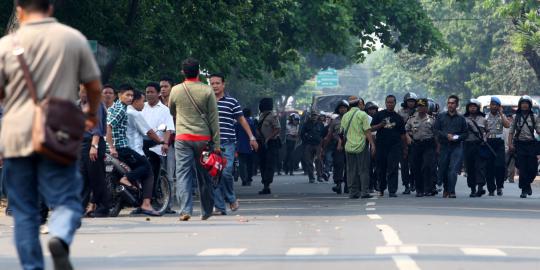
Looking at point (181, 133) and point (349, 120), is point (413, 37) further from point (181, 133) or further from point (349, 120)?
point (181, 133)

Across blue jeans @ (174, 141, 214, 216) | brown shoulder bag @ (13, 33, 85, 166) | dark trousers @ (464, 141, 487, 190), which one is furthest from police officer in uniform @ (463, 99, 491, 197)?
brown shoulder bag @ (13, 33, 85, 166)

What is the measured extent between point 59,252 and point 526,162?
64.3 ft

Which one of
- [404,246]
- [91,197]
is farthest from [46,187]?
[91,197]

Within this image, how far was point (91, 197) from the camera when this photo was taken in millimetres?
19078

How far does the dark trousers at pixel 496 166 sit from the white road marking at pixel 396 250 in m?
14.4

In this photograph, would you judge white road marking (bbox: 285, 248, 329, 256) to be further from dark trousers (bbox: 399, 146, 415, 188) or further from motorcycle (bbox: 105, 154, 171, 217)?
dark trousers (bbox: 399, 146, 415, 188)

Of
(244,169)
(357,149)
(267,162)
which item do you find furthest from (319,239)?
(244,169)

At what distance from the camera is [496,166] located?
2773 centimetres

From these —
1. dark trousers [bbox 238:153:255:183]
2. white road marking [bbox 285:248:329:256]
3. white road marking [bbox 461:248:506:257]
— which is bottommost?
white road marking [bbox 461:248:506:257]

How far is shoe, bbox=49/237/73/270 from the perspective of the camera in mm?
8055

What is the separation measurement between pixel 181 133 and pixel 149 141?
9.47 feet

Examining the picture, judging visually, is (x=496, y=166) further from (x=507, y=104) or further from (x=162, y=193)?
(x=507, y=104)

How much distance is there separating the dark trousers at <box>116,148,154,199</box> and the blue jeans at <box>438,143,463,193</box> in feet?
26.7

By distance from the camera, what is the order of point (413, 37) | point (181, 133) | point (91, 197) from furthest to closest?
point (413, 37), point (91, 197), point (181, 133)
